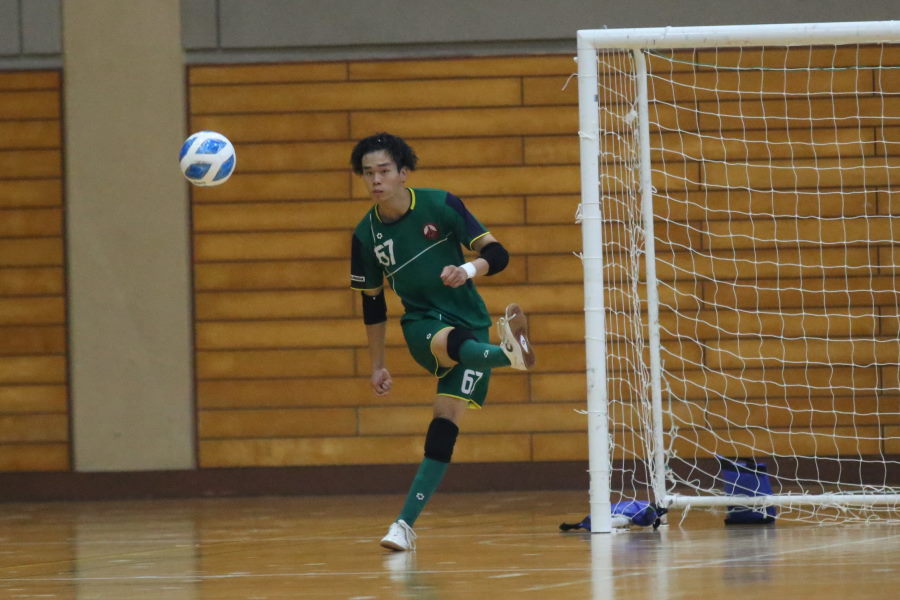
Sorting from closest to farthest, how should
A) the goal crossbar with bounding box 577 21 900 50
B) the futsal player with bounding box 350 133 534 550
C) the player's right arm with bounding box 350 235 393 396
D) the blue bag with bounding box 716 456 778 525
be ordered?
1. the futsal player with bounding box 350 133 534 550
2. the player's right arm with bounding box 350 235 393 396
3. the goal crossbar with bounding box 577 21 900 50
4. the blue bag with bounding box 716 456 778 525

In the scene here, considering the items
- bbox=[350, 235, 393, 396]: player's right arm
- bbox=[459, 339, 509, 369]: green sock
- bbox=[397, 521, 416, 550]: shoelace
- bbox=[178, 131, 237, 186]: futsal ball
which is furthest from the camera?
bbox=[178, 131, 237, 186]: futsal ball

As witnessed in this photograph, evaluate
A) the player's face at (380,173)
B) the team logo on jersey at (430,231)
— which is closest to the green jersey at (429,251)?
the team logo on jersey at (430,231)

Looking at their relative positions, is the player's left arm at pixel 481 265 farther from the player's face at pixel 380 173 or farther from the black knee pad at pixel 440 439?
the black knee pad at pixel 440 439

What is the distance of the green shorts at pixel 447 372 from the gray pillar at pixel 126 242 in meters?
4.54

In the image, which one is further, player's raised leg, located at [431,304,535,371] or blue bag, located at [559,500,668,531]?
blue bag, located at [559,500,668,531]

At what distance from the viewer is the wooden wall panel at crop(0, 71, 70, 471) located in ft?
31.7

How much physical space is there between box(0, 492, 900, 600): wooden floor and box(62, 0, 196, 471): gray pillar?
1.97 m

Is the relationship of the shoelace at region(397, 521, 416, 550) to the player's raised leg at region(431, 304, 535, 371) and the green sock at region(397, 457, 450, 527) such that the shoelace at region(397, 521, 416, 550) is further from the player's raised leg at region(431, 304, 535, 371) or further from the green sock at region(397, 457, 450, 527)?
the player's raised leg at region(431, 304, 535, 371)

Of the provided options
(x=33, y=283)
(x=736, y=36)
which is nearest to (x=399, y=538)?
(x=736, y=36)

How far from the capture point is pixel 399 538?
5.20 m

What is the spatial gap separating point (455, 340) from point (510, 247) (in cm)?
427

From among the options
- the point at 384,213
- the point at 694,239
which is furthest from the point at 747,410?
the point at 384,213

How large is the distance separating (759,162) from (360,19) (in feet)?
10.3

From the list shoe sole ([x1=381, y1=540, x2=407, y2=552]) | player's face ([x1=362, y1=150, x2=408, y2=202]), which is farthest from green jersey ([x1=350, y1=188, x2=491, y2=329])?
shoe sole ([x1=381, y1=540, x2=407, y2=552])
